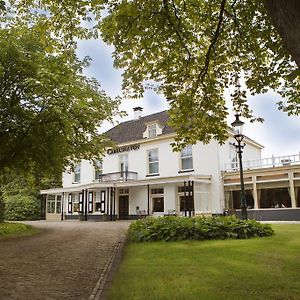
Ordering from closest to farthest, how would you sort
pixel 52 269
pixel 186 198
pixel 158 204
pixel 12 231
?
pixel 52 269 → pixel 12 231 → pixel 186 198 → pixel 158 204

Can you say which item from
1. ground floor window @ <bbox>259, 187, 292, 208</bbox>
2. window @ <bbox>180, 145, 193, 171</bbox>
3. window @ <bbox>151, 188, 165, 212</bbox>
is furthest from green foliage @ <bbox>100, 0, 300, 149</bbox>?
window @ <bbox>151, 188, 165, 212</bbox>

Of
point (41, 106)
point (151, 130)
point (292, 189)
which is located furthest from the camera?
point (151, 130)

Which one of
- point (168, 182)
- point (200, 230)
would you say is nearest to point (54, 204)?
point (168, 182)

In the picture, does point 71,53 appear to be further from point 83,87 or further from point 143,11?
point 83,87

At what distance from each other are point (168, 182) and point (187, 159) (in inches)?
121

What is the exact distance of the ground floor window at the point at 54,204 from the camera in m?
40.3

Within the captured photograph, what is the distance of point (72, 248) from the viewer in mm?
12523

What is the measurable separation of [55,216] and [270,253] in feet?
108

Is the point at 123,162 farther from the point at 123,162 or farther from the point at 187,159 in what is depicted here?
the point at 187,159

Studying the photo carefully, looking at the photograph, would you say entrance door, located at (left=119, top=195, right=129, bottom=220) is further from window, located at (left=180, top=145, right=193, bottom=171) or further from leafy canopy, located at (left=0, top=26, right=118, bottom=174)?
leafy canopy, located at (left=0, top=26, right=118, bottom=174)

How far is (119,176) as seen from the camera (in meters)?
35.2

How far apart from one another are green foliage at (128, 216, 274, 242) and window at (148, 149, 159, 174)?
19312 mm

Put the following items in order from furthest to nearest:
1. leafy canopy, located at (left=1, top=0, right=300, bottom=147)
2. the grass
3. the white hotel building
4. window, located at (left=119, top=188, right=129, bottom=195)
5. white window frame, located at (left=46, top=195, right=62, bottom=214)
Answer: white window frame, located at (left=46, top=195, right=62, bottom=214) < window, located at (left=119, top=188, right=129, bottom=195) < the white hotel building < the grass < leafy canopy, located at (left=1, top=0, right=300, bottom=147)

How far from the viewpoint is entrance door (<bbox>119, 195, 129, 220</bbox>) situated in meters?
34.8
